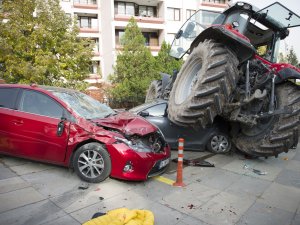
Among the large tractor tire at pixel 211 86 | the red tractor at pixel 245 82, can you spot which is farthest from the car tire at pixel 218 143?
the large tractor tire at pixel 211 86

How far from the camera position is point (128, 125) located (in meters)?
4.45

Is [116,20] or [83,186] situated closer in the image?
[83,186]

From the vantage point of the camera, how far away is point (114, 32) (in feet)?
79.8

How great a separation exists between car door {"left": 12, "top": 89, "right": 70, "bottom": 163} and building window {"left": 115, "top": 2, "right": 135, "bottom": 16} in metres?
23.3

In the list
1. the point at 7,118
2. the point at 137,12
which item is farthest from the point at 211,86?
the point at 137,12

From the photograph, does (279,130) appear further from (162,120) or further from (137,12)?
(137,12)

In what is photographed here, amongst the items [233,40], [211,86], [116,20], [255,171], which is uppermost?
[116,20]

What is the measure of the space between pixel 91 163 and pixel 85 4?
2469 centimetres

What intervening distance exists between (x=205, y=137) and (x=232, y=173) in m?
1.45

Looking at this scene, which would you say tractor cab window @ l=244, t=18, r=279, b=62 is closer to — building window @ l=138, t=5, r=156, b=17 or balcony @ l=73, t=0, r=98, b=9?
balcony @ l=73, t=0, r=98, b=9

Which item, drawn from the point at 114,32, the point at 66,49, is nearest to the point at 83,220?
the point at 66,49

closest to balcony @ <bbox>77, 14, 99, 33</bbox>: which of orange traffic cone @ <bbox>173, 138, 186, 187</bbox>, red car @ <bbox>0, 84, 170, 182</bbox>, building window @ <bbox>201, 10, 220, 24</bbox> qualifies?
building window @ <bbox>201, 10, 220, 24</bbox>

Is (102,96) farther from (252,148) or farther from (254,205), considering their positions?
(254,205)

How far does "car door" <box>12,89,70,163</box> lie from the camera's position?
14.2 ft
